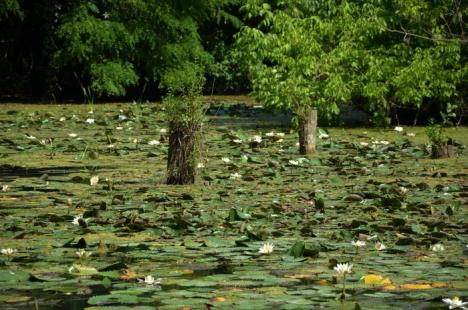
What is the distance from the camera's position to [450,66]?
51.4 ft

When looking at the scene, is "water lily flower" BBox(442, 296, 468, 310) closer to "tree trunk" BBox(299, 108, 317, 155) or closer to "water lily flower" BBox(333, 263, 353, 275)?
"water lily flower" BBox(333, 263, 353, 275)

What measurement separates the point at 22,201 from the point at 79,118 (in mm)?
10922

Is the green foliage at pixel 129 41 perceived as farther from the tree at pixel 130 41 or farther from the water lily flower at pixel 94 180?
the water lily flower at pixel 94 180

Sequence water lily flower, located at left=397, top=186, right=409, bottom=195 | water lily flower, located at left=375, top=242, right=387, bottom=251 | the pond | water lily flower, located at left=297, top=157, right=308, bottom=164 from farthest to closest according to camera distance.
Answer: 1. water lily flower, located at left=297, top=157, right=308, bottom=164
2. water lily flower, located at left=397, top=186, right=409, bottom=195
3. water lily flower, located at left=375, top=242, right=387, bottom=251
4. the pond

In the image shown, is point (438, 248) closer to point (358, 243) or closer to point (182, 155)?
point (358, 243)

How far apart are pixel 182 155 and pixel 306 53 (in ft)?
14.8

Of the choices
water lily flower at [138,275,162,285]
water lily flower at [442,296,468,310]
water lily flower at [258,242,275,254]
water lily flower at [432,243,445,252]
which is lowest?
water lily flower at [138,275,162,285]

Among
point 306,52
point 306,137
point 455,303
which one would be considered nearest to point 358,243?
point 455,303

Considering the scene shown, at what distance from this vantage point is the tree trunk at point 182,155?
903 centimetres

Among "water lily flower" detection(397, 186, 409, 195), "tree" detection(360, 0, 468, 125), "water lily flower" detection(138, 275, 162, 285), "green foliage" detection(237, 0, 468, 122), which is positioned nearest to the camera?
"water lily flower" detection(138, 275, 162, 285)

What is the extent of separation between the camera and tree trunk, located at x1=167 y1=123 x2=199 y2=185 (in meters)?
9.03

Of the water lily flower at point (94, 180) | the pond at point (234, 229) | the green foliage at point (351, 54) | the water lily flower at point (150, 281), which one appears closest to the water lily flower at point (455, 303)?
the pond at point (234, 229)

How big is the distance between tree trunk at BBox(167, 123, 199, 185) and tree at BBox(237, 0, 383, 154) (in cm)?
333

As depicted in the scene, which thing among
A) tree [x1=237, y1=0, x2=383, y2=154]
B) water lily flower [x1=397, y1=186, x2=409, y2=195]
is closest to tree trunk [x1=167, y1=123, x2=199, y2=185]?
water lily flower [x1=397, y1=186, x2=409, y2=195]
